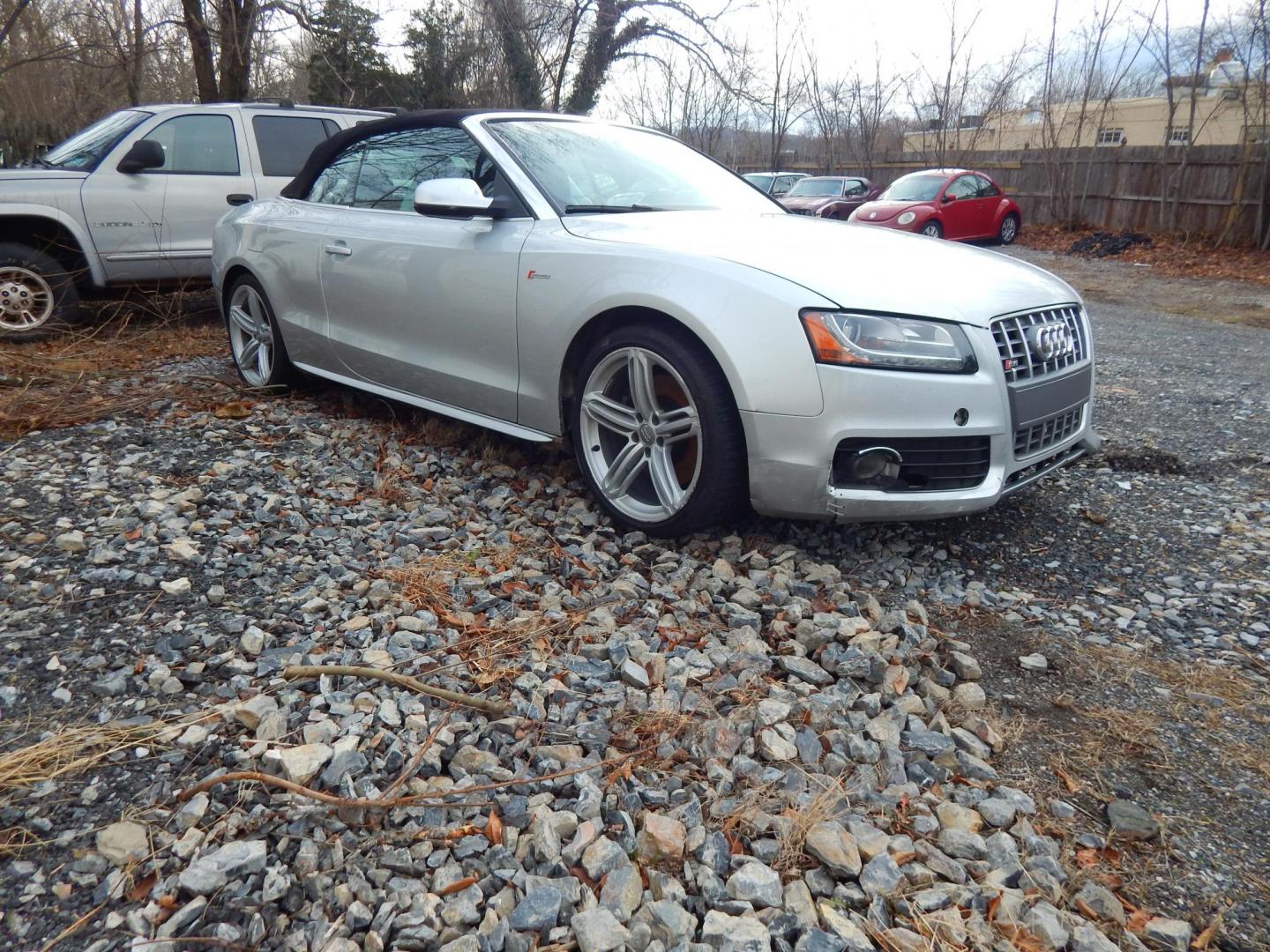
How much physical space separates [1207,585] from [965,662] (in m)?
1.22

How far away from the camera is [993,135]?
95.8 ft

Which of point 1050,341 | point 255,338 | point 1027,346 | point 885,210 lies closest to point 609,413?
point 1027,346

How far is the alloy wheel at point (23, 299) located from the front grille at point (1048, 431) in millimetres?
6891

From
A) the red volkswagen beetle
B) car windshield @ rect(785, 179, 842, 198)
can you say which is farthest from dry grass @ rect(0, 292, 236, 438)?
car windshield @ rect(785, 179, 842, 198)

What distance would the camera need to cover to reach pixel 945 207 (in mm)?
16531

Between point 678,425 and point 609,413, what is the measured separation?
0.34 metres

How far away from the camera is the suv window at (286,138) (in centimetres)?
754

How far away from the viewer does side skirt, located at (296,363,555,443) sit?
3.65 m

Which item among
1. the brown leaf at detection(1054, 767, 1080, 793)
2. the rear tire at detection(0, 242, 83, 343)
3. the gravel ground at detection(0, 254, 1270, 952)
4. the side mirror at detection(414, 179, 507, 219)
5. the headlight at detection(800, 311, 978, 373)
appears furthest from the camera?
the rear tire at detection(0, 242, 83, 343)

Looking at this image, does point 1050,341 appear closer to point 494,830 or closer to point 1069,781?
point 1069,781

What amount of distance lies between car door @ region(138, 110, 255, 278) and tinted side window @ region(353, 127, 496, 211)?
3.14 metres

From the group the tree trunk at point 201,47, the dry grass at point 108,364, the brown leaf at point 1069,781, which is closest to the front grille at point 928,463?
the brown leaf at point 1069,781

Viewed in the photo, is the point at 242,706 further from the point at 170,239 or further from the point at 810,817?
the point at 170,239

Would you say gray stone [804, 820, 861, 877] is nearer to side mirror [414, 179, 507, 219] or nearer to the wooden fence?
side mirror [414, 179, 507, 219]
